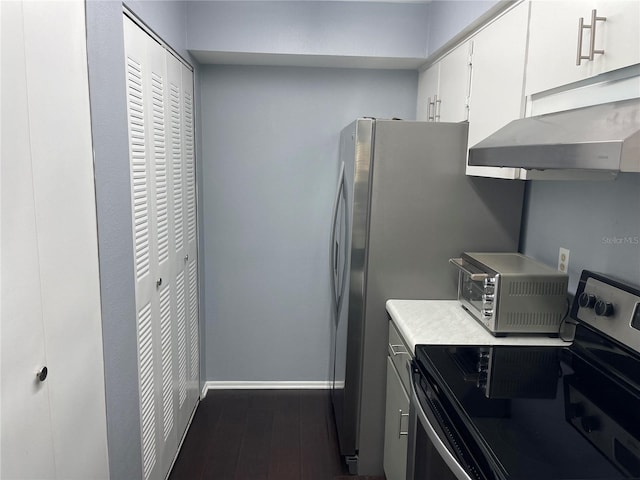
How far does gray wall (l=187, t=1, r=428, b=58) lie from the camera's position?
2.61m

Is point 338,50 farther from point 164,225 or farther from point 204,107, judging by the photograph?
point 164,225

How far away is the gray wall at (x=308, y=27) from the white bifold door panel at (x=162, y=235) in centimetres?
31

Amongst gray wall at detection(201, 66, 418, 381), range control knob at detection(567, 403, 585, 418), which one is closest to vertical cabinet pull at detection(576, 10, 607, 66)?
range control knob at detection(567, 403, 585, 418)

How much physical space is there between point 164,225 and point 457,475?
1.58 meters

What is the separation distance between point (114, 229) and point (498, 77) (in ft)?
4.98

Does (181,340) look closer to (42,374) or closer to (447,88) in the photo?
(42,374)

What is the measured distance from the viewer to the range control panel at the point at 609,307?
1.43 metres

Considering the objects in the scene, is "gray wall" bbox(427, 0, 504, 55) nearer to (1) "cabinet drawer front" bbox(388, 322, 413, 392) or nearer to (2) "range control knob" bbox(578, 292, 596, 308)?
(2) "range control knob" bbox(578, 292, 596, 308)

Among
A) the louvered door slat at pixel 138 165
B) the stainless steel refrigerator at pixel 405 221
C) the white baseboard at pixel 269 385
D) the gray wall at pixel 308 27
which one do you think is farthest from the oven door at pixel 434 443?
the gray wall at pixel 308 27

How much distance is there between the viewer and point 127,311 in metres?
1.67

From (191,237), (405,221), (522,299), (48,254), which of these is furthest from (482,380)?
(191,237)

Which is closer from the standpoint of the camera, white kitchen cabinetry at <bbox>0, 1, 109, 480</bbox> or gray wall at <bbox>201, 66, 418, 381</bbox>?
white kitchen cabinetry at <bbox>0, 1, 109, 480</bbox>

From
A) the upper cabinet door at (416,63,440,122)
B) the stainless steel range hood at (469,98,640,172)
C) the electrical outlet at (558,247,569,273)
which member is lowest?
the electrical outlet at (558,247,569,273)

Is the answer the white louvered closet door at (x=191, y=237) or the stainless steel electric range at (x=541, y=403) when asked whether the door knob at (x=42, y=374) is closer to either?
the stainless steel electric range at (x=541, y=403)
